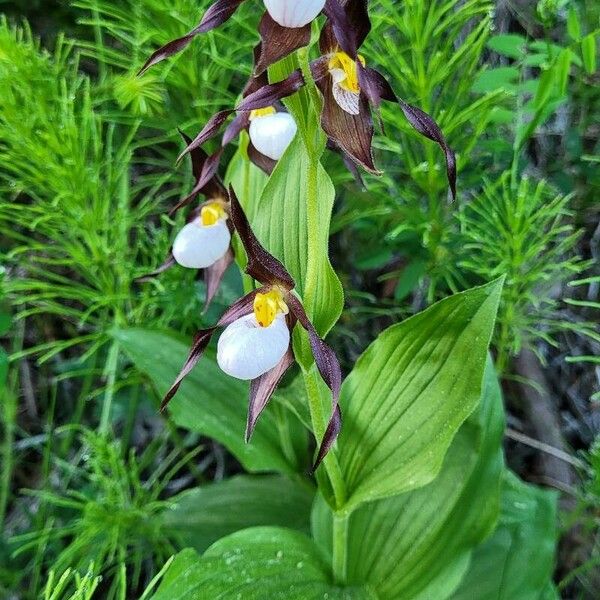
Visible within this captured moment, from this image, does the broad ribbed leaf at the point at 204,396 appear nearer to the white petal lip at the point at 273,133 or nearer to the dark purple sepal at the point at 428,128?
the white petal lip at the point at 273,133

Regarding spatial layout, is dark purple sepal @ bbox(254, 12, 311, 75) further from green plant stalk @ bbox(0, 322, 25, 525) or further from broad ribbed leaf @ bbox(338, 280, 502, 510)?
green plant stalk @ bbox(0, 322, 25, 525)

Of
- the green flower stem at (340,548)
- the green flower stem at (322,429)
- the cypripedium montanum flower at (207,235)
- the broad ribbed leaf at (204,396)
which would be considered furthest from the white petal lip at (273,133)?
the green flower stem at (340,548)

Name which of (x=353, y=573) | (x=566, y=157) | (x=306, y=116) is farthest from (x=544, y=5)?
(x=353, y=573)

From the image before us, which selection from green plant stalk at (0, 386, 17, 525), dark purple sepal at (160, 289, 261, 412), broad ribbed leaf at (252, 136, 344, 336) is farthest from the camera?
green plant stalk at (0, 386, 17, 525)

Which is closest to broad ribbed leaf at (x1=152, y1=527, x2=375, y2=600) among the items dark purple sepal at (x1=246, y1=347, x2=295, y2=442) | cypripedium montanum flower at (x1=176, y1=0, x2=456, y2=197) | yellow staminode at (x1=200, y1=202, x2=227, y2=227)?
dark purple sepal at (x1=246, y1=347, x2=295, y2=442)

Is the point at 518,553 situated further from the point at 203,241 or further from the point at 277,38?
the point at 277,38

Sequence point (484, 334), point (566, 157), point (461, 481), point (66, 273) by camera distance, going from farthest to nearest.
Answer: point (66, 273) → point (566, 157) → point (461, 481) → point (484, 334)

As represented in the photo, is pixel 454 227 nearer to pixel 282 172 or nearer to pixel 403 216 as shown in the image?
pixel 403 216
